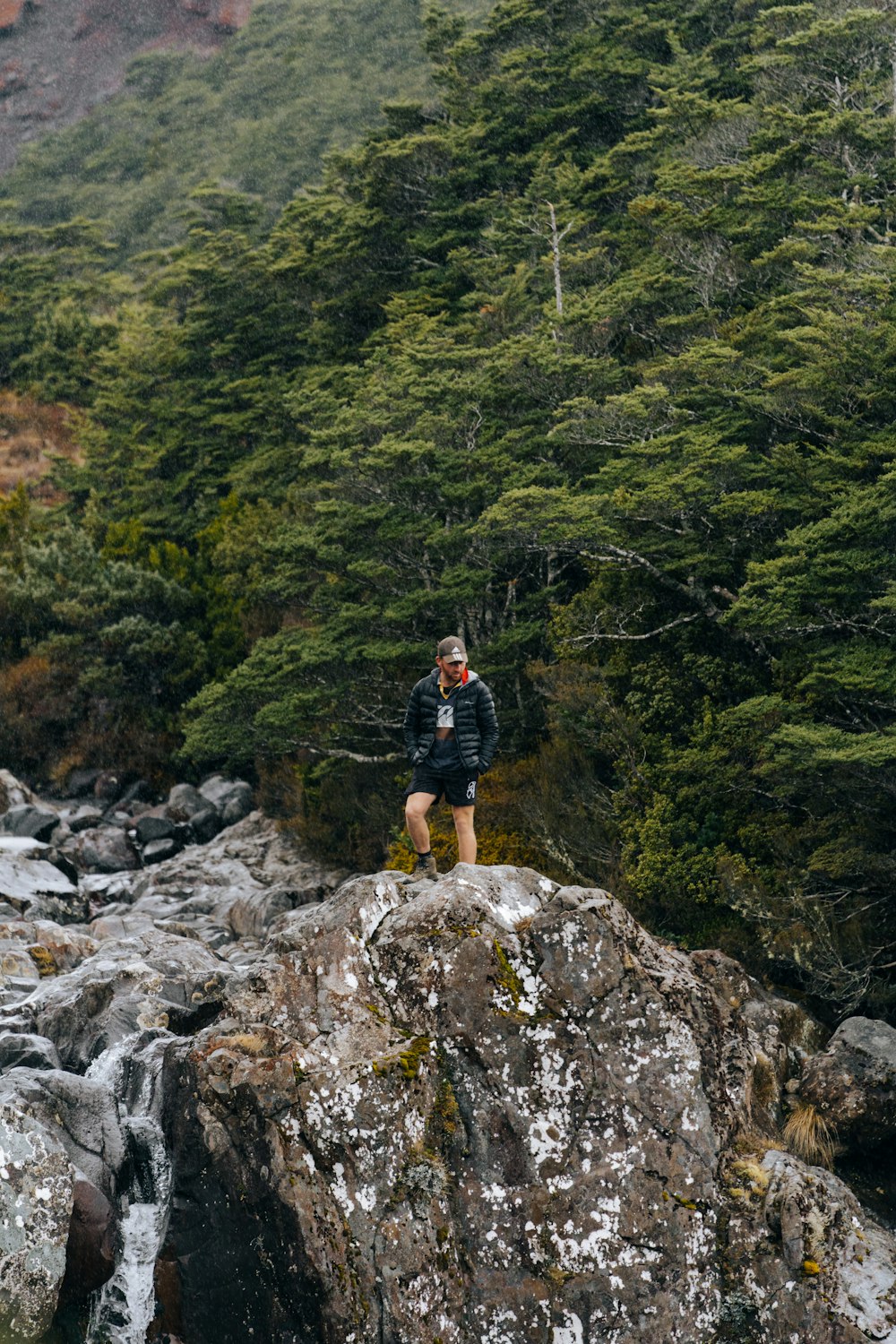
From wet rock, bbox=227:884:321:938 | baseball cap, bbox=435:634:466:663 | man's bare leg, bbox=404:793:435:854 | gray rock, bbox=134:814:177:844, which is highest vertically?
baseball cap, bbox=435:634:466:663

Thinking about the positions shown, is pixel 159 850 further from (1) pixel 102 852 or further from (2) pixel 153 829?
(1) pixel 102 852

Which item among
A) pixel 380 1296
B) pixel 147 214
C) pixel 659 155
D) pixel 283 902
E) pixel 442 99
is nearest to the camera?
pixel 380 1296

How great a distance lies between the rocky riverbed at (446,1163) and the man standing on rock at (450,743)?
75 cm

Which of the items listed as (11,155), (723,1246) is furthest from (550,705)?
(11,155)

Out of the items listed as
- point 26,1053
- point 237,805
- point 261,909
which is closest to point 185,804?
point 237,805

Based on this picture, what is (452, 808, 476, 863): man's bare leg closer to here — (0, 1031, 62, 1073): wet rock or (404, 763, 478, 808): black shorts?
(404, 763, 478, 808): black shorts

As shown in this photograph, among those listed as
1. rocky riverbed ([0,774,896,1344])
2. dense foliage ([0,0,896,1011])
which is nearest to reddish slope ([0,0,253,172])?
dense foliage ([0,0,896,1011])

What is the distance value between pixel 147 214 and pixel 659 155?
53.4 meters

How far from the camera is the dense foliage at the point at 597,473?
15188 millimetres

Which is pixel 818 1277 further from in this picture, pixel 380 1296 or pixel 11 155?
pixel 11 155

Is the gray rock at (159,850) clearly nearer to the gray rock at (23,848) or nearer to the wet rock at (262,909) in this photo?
the gray rock at (23,848)

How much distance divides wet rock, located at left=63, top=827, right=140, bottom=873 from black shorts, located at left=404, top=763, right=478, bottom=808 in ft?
47.2

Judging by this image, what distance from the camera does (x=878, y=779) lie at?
1385 centimetres

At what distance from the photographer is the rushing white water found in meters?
9.34
